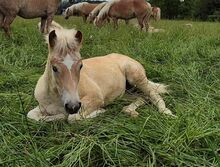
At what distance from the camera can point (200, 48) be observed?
304 inches

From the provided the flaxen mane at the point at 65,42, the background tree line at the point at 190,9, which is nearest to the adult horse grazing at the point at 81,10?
the background tree line at the point at 190,9

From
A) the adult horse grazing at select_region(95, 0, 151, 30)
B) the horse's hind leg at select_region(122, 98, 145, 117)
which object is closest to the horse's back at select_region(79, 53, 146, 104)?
the horse's hind leg at select_region(122, 98, 145, 117)

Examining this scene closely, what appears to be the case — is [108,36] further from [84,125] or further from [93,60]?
[84,125]

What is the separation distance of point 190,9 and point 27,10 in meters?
29.2

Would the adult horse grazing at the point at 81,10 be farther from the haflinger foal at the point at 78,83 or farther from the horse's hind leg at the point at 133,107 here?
the horse's hind leg at the point at 133,107

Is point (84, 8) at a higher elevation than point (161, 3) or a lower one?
higher

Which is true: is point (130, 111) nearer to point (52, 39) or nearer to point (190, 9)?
point (52, 39)

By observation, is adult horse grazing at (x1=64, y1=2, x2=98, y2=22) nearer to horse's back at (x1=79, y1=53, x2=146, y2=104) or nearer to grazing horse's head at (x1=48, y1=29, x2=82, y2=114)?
horse's back at (x1=79, y1=53, x2=146, y2=104)

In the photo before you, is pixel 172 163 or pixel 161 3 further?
pixel 161 3

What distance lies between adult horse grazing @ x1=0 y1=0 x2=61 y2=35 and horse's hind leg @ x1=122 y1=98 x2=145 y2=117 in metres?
4.40

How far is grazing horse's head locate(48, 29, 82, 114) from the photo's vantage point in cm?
389

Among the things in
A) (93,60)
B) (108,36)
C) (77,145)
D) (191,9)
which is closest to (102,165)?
(77,145)

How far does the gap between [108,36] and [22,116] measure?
5.38 metres

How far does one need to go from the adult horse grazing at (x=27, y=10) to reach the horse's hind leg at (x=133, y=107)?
440 centimetres
